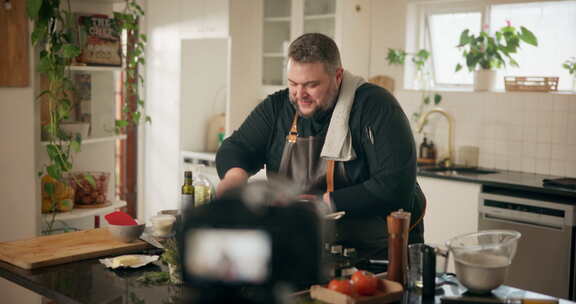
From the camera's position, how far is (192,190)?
257cm

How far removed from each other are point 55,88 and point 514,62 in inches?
124

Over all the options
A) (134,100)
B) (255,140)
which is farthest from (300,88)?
(134,100)

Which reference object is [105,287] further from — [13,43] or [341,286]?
[13,43]

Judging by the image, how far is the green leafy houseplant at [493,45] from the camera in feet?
15.4

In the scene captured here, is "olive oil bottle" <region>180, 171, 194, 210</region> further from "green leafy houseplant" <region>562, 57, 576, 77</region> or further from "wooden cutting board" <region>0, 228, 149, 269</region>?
"green leafy houseplant" <region>562, 57, 576, 77</region>

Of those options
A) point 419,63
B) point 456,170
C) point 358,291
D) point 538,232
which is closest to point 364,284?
point 358,291

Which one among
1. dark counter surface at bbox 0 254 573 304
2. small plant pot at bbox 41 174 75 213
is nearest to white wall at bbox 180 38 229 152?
small plant pot at bbox 41 174 75 213

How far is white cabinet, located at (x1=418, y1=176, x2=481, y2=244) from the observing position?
437 cm

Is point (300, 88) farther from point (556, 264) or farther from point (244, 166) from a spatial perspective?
point (556, 264)

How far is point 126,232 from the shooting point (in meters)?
2.55

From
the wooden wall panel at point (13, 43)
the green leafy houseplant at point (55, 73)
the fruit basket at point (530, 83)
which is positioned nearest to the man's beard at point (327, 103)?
the green leafy houseplant at point (55, 73)

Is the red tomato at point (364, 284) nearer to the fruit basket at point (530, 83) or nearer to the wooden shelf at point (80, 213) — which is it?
the wooden shelf at point (80, 213)

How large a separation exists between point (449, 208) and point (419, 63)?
1.24 metres

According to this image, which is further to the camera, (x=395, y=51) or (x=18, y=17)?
(x=395, y=51)
